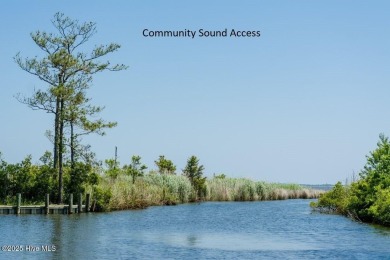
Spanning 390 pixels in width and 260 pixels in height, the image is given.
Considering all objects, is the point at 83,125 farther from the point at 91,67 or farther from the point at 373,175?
the point at 373,175

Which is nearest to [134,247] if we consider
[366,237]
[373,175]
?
[366,237]

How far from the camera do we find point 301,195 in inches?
3019

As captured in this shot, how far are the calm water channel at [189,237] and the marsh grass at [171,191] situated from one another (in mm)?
3420

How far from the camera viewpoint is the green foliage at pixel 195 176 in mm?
62406

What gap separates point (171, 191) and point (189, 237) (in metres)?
28.1

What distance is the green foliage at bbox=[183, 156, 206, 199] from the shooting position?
62406 mm

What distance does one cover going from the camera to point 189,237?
1121 inches

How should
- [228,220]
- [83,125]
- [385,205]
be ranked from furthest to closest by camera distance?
[83,125] < [228,220] < [385,205]

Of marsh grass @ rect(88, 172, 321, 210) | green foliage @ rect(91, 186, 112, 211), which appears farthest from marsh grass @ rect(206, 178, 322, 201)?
green foliage @ rect(91, 186, 112, 211)

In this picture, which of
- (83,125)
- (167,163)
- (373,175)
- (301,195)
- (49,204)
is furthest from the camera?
(301,195)

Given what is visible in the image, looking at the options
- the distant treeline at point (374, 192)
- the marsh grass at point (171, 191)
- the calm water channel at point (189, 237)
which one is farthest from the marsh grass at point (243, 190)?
the distant treeline at point (374, 192)

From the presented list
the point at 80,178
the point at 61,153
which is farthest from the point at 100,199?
the point at 61,153

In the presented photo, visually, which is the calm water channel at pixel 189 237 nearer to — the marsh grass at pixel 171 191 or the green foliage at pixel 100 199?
the green foliage at pixel 100 199

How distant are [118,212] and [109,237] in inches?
610
